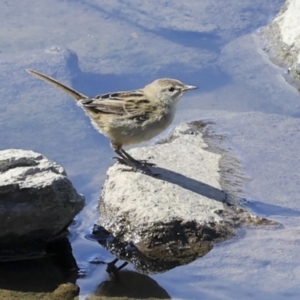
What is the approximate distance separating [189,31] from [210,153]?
3470 mm

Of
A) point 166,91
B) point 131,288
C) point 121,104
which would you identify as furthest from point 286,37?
point 131,288

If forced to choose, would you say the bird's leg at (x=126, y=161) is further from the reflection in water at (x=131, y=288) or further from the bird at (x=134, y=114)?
the reflection in water at (x=131, y=288)

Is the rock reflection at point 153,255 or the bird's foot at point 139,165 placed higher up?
the bird's foot at point 139,165

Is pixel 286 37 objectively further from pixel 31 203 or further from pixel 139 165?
pixel 31 203

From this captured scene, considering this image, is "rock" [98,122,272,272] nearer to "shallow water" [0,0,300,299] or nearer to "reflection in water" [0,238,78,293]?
"shallow water" [0,0,300,299]

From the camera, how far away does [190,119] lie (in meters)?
9.79

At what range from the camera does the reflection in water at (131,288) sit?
258 inches

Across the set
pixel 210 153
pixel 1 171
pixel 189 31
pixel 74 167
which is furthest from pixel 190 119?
pixel 1 171

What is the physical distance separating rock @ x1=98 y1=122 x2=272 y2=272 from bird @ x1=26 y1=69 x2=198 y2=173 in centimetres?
26

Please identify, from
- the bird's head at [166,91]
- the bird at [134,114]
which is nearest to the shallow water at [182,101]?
the bird at [134,114]

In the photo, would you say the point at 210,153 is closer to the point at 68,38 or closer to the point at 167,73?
the point at 167,73

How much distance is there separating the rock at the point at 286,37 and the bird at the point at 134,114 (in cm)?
303

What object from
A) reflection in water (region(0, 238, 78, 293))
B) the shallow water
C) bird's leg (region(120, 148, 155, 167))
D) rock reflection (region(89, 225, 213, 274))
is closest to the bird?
bird's leg (region(120, 148, 155, 167))

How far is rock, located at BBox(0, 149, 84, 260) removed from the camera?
22.6 feet
